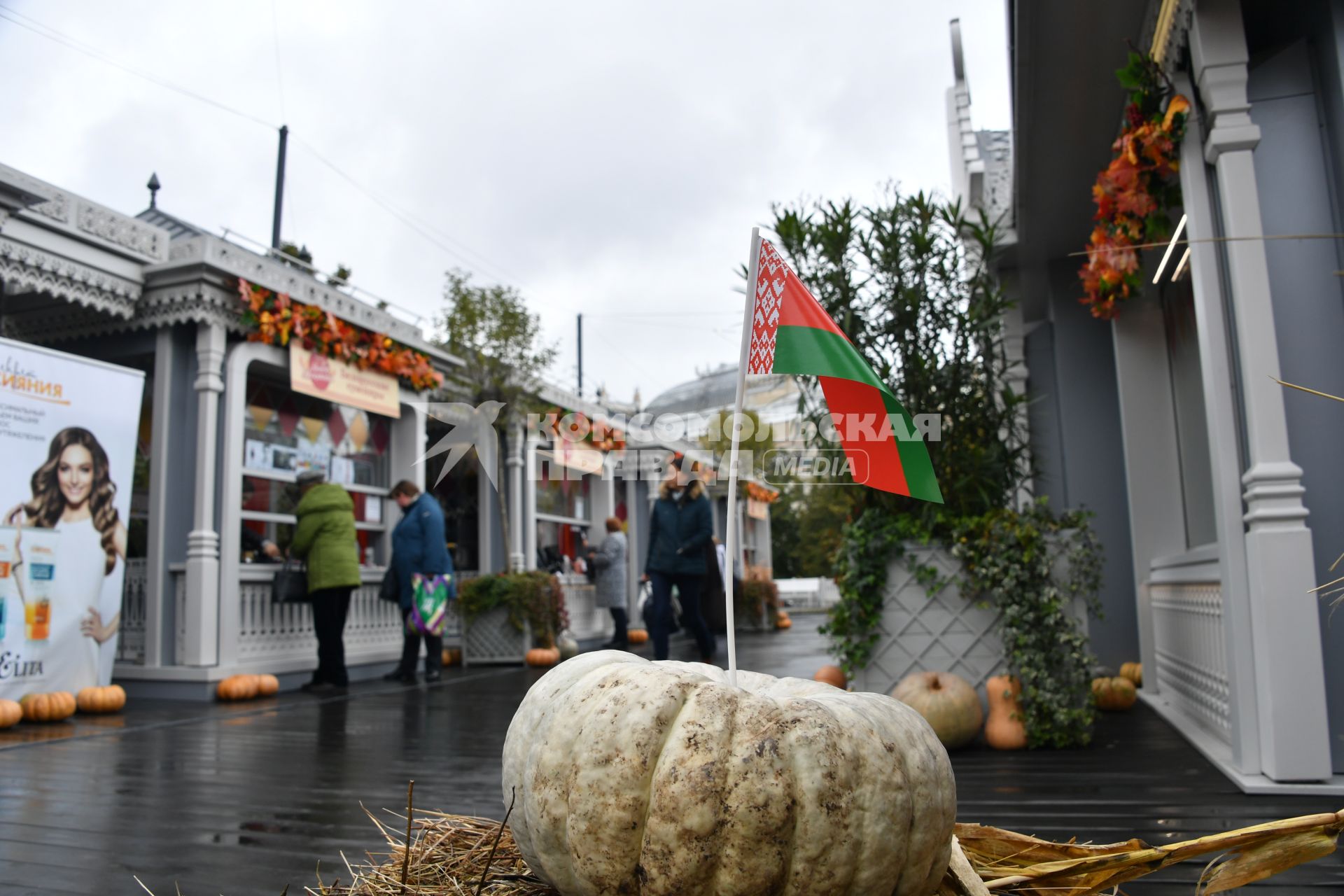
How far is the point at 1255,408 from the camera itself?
3.34 meters

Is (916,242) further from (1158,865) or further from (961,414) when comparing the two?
(1158,865)

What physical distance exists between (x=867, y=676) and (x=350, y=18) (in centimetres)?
859

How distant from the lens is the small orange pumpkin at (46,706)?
5.73 meters

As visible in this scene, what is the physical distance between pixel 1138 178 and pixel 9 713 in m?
6.93

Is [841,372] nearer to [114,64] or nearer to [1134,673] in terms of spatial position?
[1134,673]

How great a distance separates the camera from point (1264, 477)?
3.29 metres

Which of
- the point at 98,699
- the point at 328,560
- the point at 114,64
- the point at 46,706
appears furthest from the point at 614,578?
the point at 114,64

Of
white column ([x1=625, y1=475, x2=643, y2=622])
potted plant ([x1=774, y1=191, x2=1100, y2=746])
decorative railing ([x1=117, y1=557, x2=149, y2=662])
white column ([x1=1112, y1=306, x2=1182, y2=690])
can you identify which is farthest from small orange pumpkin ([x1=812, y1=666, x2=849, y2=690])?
white column ([x1=625, y1=475, x2=643, y2=622])

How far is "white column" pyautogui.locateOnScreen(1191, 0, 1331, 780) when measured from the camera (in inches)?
125

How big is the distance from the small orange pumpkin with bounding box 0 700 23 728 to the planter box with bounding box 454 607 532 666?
4895 millimetres

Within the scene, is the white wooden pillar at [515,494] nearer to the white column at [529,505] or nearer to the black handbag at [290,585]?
the white column at [529,505]

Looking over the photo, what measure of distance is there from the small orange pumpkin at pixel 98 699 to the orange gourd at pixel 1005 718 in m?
5.84

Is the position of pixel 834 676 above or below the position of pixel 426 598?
below

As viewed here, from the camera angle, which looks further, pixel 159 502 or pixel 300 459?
pixel 300 459
